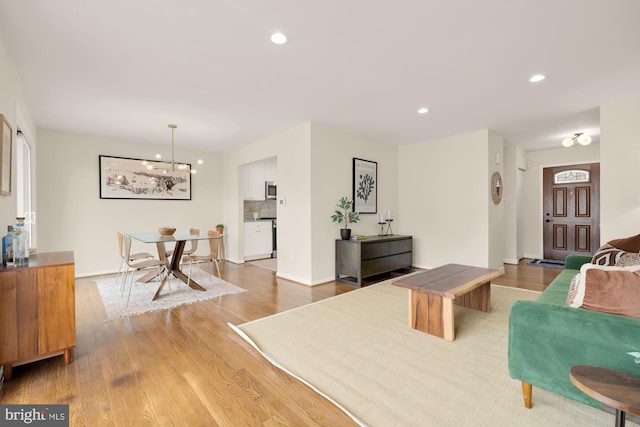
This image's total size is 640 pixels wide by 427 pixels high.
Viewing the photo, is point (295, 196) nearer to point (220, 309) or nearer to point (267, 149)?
point (267, 149)

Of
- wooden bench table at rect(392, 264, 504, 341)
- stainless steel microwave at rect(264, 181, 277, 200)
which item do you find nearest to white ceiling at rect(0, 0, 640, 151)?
wooden bench table at rect(392, 264, 504, 341)

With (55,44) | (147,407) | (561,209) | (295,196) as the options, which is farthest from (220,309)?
(561,209)

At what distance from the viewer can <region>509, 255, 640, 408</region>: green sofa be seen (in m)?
1.34

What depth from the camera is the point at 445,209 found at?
536 centimetres

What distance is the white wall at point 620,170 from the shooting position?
11.4 ft

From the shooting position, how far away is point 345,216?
190 inches

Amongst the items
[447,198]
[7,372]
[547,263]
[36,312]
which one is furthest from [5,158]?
[547,263]

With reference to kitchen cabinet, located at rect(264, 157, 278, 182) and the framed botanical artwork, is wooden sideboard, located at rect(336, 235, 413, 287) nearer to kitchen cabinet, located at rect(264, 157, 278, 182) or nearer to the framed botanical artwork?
the framed botanical artwork

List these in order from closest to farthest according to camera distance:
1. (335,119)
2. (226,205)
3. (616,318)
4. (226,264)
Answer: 1. (616,318)
2. (335,119)
3. (226,264)
4. (226,205)

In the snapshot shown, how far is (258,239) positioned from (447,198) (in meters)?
4.06

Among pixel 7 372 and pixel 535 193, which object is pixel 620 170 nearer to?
pixel 535 193

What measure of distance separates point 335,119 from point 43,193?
15.4ft

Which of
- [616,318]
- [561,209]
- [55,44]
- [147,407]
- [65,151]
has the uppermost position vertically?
[55,44]

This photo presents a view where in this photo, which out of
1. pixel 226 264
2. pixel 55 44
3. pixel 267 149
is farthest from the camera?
pixel 226 264
